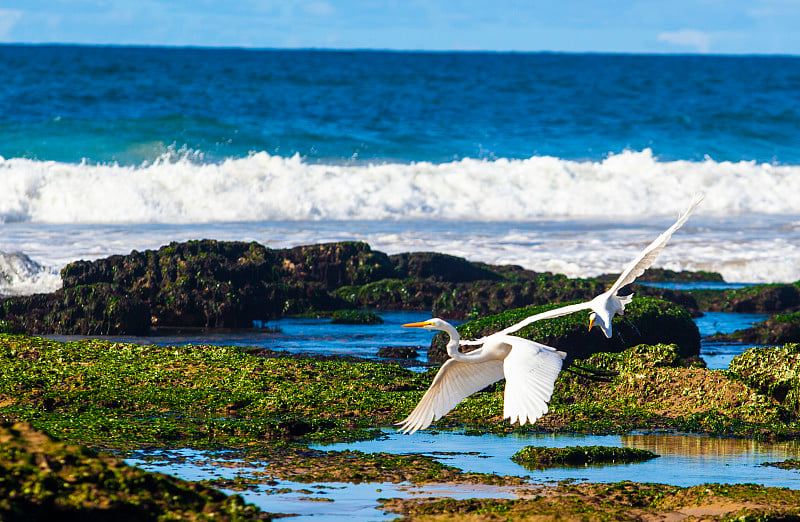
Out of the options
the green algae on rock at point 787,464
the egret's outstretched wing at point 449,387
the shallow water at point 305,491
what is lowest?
the shallow water at point 305,491

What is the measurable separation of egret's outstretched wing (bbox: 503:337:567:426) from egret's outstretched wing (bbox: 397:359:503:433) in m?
0.40

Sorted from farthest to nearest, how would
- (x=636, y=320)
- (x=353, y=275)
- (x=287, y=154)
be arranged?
(x=287, y=154)
(x=353, y=275)
(x=636, y=320)

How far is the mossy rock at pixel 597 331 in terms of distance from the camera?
12.1 m

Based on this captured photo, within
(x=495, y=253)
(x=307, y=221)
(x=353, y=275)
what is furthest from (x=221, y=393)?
(x=307, y=221)

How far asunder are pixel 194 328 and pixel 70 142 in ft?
87.2

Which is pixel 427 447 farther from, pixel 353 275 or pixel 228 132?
pixel 228 132

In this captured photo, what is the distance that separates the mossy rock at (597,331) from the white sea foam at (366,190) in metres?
18.5

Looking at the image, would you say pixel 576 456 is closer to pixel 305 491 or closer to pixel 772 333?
pixel 305 491

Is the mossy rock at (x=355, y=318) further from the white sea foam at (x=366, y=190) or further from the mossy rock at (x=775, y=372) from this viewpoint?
the white sea foam at (x=366, y=190)

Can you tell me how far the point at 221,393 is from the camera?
386 inches

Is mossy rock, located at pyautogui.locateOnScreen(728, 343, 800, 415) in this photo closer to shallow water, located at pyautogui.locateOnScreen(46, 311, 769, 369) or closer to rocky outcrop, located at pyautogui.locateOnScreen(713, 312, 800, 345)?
shallow water, located at pyautogui.locateOnScreen(46, 311, 769, 369)

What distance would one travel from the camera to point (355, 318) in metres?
15.9

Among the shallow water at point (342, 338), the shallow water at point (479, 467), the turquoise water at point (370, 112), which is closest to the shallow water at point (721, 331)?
the shallow water at point (342, 338)

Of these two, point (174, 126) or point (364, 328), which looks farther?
point (174, 126)
